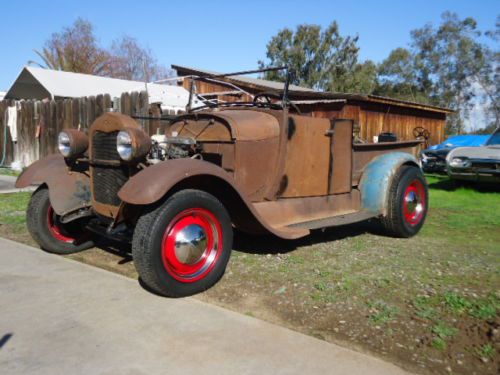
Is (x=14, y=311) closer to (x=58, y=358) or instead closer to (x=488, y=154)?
(x=58, y=358)

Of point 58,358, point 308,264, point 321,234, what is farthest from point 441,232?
point 58,358

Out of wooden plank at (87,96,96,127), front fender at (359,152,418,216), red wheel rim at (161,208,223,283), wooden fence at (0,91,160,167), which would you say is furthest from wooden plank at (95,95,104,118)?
red wheel rim at (161,208,223,283)

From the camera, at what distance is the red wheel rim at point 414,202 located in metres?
5.16

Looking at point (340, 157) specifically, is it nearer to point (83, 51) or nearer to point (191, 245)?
point (191, 245)

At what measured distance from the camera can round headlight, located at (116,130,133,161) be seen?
3305mm

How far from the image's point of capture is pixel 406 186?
16.5 ft

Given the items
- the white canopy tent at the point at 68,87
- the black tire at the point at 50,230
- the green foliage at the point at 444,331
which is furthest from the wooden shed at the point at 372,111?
the green foliage at the point at 444,331

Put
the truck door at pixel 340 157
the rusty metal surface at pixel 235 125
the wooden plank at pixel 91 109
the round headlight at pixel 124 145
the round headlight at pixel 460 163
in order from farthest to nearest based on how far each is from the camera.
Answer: the wooden plank at pixel 91 109 < the round headlight at pixel 460 163 < the truck door at pixel 340 157 < the rusty metal surface at pixel 235 125 < the round headlight at pixel 124 145

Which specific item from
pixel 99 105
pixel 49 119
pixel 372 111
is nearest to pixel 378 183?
pixel 99 105

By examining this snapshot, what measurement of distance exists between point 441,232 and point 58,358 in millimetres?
4637

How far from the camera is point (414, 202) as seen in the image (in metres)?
5.32

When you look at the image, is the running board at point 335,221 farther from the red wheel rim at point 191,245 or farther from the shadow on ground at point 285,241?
the red wheel rim at point 191,245

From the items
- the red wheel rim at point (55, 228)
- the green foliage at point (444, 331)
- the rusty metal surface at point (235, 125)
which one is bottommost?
the green foliage at point (444, 331)

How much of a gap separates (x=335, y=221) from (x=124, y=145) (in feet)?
7.18
